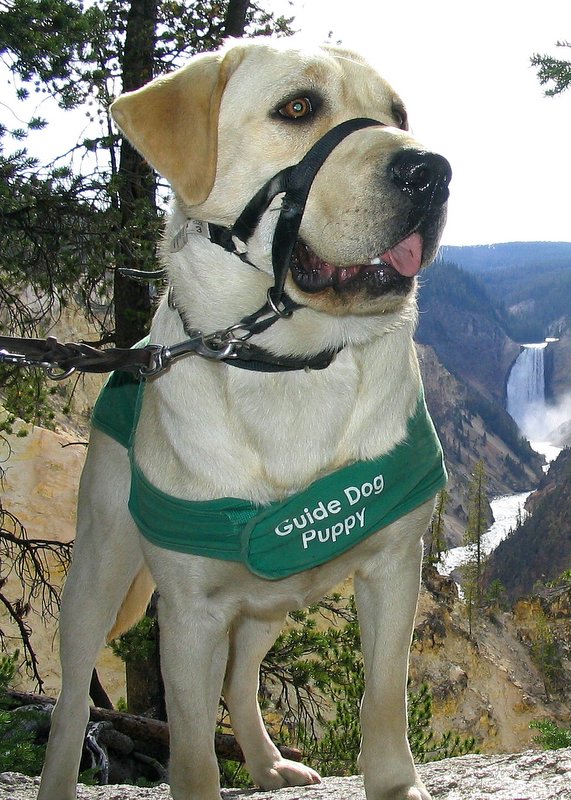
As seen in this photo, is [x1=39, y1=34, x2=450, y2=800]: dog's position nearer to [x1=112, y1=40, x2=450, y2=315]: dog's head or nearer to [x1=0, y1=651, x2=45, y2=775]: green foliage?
[x1=112, y1=40, x2=450, y2=315]: dog's head

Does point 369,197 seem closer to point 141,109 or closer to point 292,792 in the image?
point 141,109

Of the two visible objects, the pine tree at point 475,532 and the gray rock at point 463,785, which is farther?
the pine tree at point 475,532

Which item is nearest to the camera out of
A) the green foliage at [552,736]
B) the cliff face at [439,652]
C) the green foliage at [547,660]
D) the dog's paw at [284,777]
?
the dog's paw at [284,777]

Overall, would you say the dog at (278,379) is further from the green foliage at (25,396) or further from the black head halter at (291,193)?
the green foliage at (25,396)

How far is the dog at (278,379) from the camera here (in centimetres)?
236

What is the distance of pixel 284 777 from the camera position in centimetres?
337

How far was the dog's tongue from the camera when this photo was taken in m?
2.35

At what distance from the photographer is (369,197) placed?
2.18 m

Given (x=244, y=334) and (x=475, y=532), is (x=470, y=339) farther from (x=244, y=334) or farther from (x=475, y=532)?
(x=244, y=334)

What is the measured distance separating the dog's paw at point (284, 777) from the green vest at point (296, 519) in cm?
123

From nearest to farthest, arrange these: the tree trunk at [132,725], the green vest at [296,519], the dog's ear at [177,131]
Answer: the dog's ear at [177,131]
the green vest at [296,519]
the tree trunk at [132,725]

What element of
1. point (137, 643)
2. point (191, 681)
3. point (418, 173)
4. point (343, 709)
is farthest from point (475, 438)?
point (418, 173)

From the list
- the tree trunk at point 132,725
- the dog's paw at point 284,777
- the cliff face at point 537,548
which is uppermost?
the cliff face at point 537,548

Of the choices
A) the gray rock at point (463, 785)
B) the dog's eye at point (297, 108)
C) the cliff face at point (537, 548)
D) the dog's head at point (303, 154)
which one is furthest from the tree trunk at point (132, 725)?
the cliff face at point (537, 548)
